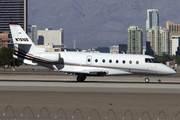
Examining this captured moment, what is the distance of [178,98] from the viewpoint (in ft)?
78.9

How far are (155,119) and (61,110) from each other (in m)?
5.21

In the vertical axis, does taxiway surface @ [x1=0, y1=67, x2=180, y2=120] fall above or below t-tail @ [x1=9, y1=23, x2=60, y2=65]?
below

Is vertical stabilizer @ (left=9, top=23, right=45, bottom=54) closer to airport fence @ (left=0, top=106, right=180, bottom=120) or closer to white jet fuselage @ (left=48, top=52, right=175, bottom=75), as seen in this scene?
white jet fuselage @ (left=48, top=52, right=175, bottom=75)

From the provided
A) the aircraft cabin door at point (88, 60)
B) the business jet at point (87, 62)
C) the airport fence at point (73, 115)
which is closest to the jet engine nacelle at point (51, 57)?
the business jet at point (87, 62)

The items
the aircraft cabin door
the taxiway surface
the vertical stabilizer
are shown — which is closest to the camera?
the taxiway surface

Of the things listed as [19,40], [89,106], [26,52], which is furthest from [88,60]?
[89,106]

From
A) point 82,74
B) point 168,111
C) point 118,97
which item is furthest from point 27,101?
point 82,74

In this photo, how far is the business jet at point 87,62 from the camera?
39719 mm

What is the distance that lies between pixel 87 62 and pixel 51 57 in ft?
13.8

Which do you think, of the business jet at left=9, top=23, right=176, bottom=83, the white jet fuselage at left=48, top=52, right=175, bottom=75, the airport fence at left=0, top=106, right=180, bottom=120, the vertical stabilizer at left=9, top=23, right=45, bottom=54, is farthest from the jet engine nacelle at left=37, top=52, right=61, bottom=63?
the airport fence at left=0, top=106, right=180, bottom=120

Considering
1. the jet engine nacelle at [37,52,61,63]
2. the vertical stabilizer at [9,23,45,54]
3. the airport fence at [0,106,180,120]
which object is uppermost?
the vertical stabilizer at [9,23,45,54]

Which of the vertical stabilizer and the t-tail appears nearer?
the t-tail

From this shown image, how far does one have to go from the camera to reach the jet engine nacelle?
39750 mm

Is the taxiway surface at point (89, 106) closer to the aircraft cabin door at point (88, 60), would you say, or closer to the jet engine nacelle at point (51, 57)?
the jet engine nacelle at point (51, 57)
